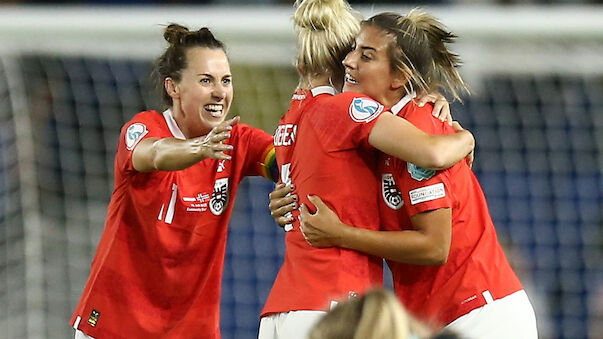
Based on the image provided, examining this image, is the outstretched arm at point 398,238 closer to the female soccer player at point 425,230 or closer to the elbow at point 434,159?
the female soccer player at point 425,230

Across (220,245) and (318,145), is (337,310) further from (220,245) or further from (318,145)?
(220,245)

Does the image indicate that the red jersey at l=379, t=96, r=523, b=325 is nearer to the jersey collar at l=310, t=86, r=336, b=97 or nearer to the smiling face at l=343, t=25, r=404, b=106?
the smiling face at l=343, t=25, r=404, b=106

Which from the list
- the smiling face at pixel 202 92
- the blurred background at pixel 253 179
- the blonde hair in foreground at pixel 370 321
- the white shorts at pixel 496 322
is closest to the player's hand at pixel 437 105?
the white shorts at pixel 496 322

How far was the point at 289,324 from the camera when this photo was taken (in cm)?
317

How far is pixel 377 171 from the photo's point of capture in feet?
10.7

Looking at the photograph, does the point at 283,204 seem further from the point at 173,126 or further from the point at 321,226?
the point at 173,126

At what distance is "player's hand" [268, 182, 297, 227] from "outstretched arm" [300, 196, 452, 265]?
150mm

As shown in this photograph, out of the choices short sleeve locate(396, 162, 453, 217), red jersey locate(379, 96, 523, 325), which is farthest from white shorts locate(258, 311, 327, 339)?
short sleeve locate(396, 162, 453, 217)

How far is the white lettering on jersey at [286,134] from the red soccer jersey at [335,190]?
0.06 meters

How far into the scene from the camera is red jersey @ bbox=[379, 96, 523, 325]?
3.21 meters

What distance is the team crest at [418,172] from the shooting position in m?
3.14

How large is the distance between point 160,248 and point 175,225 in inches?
3.9

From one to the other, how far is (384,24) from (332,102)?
32 centimetres

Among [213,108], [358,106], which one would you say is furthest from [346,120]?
[213,108]
